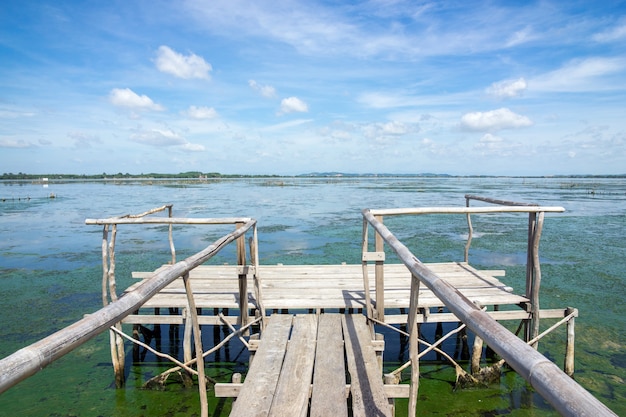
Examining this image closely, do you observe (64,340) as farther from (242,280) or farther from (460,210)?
(460,210)

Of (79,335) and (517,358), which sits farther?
(79,335)

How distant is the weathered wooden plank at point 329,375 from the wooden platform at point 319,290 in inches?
34.5

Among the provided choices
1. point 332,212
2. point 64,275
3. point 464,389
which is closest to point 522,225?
point 332,212

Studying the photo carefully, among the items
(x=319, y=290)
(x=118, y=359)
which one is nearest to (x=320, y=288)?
(x=319, y=290)

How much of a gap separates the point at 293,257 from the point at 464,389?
758 cm

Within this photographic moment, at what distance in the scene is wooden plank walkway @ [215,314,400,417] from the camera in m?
3.02

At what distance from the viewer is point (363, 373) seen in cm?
358

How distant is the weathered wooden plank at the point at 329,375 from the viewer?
9.94 ft

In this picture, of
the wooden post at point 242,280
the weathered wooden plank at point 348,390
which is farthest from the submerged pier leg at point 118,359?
the weathered wooden plank at point 348,390

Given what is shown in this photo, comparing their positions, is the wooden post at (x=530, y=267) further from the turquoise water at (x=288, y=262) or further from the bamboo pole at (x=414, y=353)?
the bamboo pole at (x=414, y=353)

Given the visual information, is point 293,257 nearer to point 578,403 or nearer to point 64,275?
point 64,275

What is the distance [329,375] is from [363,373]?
0.33 meters

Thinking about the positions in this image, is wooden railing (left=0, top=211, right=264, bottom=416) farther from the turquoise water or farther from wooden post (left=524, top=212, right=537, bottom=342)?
wooden post (left=524, top=212, right=537, bottom=342)

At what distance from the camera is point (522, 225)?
1972cm
